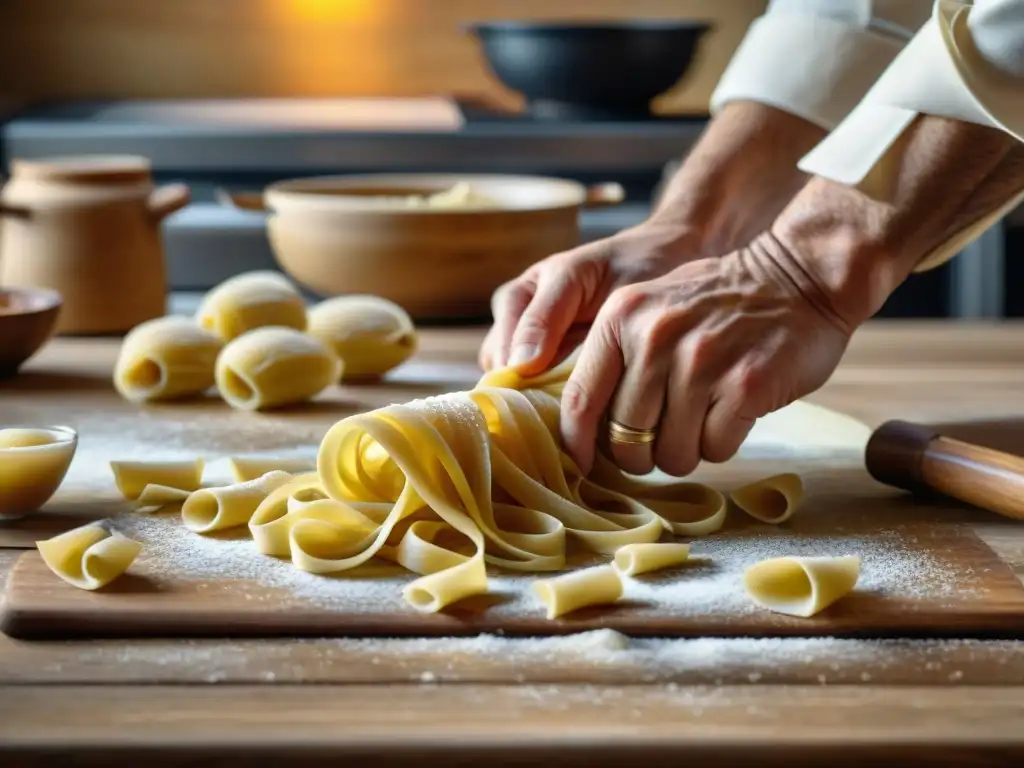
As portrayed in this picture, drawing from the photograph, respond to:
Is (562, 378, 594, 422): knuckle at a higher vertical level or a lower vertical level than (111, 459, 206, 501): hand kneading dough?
higher

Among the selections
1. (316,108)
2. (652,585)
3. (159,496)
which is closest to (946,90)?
(652,585)

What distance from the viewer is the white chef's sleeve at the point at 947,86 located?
47.6 inches

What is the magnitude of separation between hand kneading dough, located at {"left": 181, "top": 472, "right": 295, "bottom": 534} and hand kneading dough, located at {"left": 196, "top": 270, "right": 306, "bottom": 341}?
0.59m

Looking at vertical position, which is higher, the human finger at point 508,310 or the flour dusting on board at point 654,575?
the human finger at point 508,310

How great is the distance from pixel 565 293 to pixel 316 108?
2.18 m

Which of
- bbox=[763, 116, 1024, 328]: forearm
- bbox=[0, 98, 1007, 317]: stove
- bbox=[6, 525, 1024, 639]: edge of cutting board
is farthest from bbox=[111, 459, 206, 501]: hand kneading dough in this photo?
bbox=[0, 98, 1007, 317]: stove

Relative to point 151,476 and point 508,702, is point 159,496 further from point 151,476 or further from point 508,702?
point 508,702

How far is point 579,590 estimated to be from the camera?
94 centimetres

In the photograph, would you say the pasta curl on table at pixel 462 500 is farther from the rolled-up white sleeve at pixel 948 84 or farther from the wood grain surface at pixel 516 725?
the rolled-up white sleeve at pixel 948 84

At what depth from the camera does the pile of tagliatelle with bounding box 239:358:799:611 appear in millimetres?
1041

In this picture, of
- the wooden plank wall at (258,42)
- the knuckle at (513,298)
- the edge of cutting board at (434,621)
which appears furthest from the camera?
the wooden plank wall at (258,42)

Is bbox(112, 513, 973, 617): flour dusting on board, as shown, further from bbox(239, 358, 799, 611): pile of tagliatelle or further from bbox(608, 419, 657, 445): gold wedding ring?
bbox(608, 419, 657, 445): gold wedding ring

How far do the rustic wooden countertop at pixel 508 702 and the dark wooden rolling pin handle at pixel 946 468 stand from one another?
278 millimetres

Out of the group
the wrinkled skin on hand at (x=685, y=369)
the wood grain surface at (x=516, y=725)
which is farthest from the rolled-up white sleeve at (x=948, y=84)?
the wood grain surface at (x=516, y=725)
